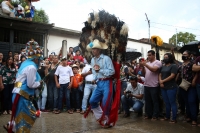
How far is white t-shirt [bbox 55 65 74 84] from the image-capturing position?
748 centimetres

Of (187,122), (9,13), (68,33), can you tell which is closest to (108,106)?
(187,122)

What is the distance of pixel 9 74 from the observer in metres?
6.91

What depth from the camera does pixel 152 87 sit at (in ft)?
20.5

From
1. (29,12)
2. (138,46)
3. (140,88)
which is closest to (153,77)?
(140,88)

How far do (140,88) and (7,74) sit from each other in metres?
4.24

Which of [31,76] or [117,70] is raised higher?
[117,70]

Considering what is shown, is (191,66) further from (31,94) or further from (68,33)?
(68,33)

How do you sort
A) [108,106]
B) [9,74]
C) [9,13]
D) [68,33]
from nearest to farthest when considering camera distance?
[108,106] < [9,74] < [9,13] < [68,33]

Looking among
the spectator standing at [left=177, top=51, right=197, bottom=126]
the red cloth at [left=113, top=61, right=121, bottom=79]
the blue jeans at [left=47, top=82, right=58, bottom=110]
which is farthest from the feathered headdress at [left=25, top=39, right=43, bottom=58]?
the spectator standing at [left=177, top=51, right=197, bottom=126]

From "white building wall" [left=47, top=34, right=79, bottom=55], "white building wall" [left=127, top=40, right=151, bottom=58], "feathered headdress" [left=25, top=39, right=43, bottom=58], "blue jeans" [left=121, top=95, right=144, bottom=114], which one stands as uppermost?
"white building wall" [left=127, top=40, right=151, bottom=58]

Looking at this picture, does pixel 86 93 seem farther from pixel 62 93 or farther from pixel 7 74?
pixel 7 74

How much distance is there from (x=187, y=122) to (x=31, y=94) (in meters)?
4.29

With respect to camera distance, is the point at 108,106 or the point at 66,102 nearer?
the point at 108,106

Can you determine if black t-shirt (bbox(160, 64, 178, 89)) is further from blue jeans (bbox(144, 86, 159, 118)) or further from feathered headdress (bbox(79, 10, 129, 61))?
feathered headdress (bbox(79, 10, 129, 61))
